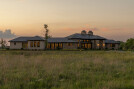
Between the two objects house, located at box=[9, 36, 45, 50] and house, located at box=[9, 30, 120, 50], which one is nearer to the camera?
house, located at box=[9, 36, 45, 50]

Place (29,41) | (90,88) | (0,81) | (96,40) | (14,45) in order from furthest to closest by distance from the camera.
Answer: (96,40), (14,45), (29,41), (0,81), (90,88)

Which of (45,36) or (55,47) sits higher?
(45,36)

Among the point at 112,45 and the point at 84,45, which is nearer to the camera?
the point at 84,45

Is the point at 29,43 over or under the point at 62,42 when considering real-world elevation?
under

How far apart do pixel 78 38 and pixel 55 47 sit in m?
9.55

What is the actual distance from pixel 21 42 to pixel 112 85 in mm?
52778

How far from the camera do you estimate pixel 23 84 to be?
20.1 ft

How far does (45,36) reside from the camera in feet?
178

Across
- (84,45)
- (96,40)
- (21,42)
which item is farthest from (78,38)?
(21,42)

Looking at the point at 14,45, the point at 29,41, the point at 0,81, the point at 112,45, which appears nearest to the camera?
the point at 0,81

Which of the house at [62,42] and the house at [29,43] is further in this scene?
the house at [62,42]

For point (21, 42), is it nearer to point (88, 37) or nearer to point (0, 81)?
point (88, 37)

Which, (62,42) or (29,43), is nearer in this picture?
(29,43)

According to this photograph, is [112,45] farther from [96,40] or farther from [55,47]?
[55,47]
